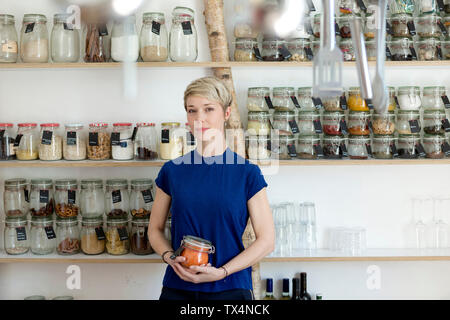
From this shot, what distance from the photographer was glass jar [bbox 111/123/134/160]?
1.98 metres

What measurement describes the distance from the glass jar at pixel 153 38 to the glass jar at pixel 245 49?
0.88 feet

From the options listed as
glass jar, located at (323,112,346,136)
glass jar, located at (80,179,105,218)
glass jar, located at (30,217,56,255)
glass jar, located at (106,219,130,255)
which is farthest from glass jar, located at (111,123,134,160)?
glass jar, located at (323,112,346,136)

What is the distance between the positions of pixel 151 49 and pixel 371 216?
3.59 feet

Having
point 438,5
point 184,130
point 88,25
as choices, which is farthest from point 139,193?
point 438,5

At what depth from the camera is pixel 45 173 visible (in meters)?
2.15

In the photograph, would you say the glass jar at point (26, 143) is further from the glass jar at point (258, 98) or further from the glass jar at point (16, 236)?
the glass jar at point (258, 98)

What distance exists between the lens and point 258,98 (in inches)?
79.0

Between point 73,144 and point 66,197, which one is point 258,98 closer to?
point 73,144

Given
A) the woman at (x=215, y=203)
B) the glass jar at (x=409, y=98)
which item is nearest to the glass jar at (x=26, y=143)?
the woman at (x=215, y=203)

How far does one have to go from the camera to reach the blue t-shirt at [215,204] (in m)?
1.40

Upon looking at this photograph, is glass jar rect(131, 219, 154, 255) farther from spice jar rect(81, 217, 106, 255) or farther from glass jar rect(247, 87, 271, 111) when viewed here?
glass jar rect(247, 87, 271, 111)

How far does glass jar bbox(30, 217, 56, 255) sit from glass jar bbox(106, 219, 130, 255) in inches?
8.3

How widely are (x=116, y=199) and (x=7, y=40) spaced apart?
705mm

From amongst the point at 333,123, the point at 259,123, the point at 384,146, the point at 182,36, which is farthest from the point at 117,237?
the point at 384,146
